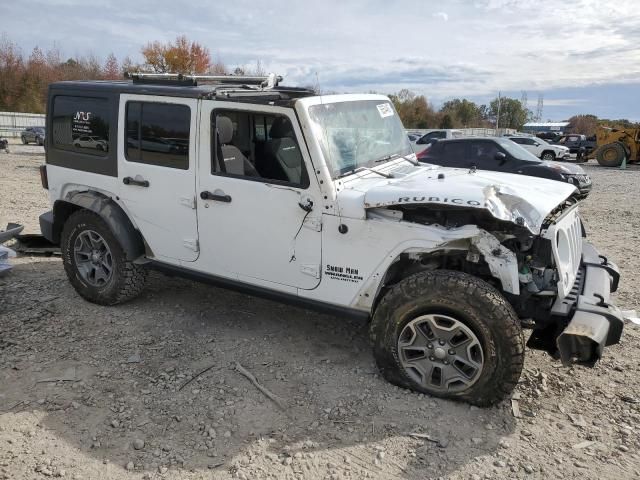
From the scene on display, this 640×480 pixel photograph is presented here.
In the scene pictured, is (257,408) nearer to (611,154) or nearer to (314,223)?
(314,223)

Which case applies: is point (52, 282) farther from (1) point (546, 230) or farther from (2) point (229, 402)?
(1) point (546, 230)

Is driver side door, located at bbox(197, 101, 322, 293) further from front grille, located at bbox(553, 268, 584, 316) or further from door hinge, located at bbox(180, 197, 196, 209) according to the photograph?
front grille, located at bbox(553, 268, 584, 316)

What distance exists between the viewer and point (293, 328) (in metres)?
4.55

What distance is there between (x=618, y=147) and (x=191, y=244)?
24588 millimetres

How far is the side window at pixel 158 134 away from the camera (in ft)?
13.4

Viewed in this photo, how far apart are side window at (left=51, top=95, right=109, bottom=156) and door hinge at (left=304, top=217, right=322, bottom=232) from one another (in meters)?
2.12

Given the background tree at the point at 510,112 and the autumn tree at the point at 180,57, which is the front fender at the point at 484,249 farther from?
the background tree at the point at 510,112

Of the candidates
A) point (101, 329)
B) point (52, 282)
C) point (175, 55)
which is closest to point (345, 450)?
point (101, 329)

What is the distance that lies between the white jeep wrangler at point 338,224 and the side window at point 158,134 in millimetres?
14

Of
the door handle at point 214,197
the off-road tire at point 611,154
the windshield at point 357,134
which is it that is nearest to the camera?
the windshield at point 357,134

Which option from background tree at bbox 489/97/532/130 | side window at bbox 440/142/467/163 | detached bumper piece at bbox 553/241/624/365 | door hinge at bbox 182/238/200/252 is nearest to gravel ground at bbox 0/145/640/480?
detached bumper piece at bbox 553/241/624/365

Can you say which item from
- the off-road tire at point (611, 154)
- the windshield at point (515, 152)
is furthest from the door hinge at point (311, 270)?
the off-road tire at point (611, 154)

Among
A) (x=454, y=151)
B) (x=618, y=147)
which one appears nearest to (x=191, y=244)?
(x=454, y=151)

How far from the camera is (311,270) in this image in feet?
12.2
